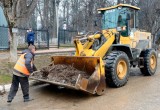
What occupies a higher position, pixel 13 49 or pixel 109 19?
pixel 109 19

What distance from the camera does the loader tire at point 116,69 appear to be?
7965 millimetres

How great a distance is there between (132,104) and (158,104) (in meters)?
0.66

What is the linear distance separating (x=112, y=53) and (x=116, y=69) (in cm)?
58

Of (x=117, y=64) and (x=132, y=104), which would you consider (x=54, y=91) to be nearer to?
(x=117, y=64)

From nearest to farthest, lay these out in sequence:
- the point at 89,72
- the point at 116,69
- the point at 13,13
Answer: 1. the point at 89,72
2. the point at 116,69
3. the point at 13,13

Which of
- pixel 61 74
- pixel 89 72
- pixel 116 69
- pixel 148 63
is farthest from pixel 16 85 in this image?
pixel 148 63

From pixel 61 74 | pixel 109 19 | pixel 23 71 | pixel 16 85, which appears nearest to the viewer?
pixel 23 71

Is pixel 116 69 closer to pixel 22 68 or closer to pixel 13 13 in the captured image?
pixel 22 68

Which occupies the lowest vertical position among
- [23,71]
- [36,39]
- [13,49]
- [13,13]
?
[23,71]

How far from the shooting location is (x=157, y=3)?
2308cm

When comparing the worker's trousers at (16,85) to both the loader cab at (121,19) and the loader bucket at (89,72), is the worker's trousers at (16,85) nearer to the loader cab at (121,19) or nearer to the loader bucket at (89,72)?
the loader bucket at (89,72)

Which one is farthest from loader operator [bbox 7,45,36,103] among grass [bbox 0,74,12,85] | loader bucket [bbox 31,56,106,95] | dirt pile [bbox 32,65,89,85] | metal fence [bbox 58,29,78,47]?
metal fence [bbox 58,29,78,47]

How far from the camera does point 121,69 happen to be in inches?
340

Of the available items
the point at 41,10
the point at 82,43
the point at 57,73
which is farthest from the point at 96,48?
the point at 41,10
